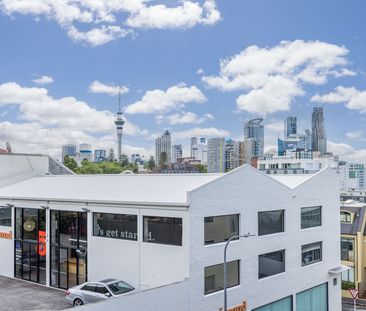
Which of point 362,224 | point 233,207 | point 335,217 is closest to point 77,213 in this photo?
point 233,207

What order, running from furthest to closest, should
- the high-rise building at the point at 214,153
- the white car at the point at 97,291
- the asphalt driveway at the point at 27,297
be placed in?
the high-rise building at the point at 214,153
the asphalt driveway at the point at 27,297
the white car at the point at 97,291

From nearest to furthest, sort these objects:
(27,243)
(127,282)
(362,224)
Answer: (127,282) < (27,243) < (362,224)

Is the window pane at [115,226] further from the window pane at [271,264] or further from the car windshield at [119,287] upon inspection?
the window pane at [271,264]

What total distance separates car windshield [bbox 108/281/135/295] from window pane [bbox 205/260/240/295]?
436 centimetres

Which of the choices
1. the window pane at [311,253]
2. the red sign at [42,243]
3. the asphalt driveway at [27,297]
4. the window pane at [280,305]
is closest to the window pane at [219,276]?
the window pane at [280,305]

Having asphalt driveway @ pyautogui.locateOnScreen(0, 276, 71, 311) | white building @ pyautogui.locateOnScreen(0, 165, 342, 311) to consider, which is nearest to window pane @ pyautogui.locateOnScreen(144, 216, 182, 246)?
white building @ pyautogui.locateOnScreen(0, 165, 342, 311)

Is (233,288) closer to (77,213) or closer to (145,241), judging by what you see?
(145,241)

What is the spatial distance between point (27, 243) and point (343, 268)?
25332 millimetres

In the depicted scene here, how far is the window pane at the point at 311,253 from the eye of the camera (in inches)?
1326

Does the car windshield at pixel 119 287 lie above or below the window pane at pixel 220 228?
below

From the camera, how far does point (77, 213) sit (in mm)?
29453

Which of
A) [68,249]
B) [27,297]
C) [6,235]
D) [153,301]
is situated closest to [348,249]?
[68,249]

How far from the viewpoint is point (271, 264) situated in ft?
100

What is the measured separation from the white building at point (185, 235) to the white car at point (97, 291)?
1.57 meters
